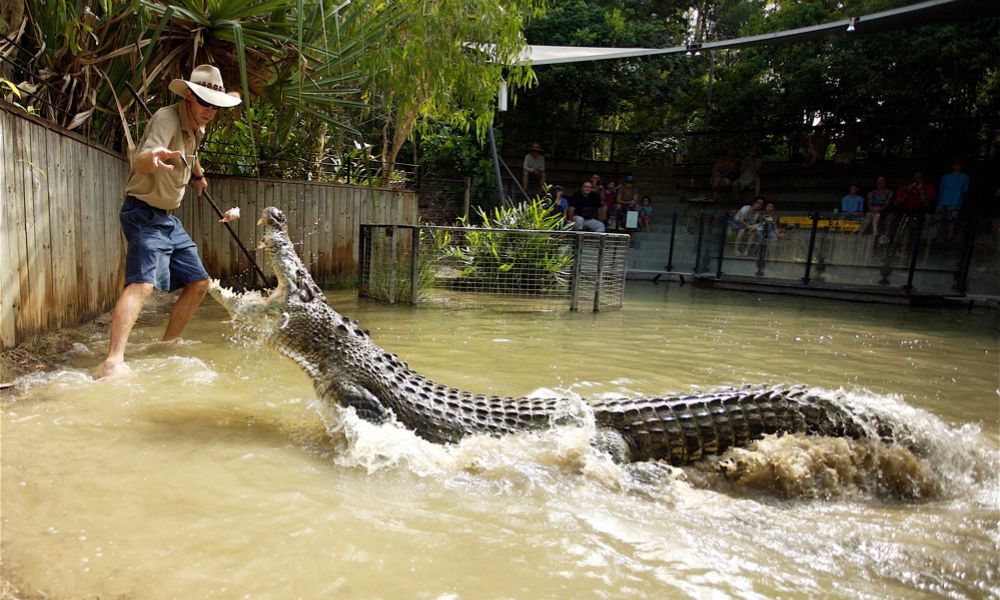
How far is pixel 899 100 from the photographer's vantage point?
14.5 metres

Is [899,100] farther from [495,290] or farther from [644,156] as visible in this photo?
[495,290]

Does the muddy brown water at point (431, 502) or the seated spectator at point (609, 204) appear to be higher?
the seated spectator at point (609, 204)

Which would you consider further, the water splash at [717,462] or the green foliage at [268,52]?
the green foliage at [268,52]

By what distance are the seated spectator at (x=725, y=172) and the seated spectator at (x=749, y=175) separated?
221 mm

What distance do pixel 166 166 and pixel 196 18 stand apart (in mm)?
1816

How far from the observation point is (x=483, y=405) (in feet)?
9.51

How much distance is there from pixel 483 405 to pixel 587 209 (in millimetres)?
10057

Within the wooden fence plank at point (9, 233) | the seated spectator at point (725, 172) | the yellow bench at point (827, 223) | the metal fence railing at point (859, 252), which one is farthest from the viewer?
the seated spectator at point (725, 172)

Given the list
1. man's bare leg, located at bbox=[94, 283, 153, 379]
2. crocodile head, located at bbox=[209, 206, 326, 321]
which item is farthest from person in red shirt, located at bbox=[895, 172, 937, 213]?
man's bare leg, located at bbox=[94, 283, 153, 379]

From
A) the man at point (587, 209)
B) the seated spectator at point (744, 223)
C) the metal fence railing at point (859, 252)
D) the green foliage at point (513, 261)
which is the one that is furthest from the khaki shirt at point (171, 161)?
the seated spectator at point (744, 223)

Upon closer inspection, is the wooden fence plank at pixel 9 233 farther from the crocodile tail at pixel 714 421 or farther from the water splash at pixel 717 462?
the crocodile tail at pixel 714 421

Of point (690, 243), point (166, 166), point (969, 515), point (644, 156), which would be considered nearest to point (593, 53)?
point (690, 243)

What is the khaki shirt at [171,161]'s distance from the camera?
3.43 m

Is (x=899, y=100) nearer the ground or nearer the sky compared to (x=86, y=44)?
nearer the sky
